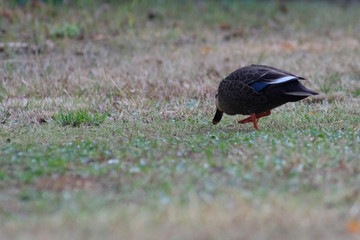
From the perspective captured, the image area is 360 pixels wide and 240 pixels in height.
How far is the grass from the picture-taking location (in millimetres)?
3125

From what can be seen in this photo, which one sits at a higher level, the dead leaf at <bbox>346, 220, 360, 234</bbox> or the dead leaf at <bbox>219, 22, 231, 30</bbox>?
the dead leaf at <bbox>346, 220, 360, 234</bbox>

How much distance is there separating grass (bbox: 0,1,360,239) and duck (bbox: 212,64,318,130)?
287mm

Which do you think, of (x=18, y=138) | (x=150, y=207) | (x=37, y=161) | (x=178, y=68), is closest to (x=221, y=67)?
(x=178, y=68)

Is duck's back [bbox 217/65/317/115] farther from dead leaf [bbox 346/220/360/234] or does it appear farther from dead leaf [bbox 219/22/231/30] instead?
dead leaf [bbox 219/22/231/30]

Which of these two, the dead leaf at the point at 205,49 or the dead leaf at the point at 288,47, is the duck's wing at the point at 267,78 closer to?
the dead leaf at the point at 205,49

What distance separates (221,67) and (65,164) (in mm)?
4730

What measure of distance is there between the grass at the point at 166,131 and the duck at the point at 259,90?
0.29 meters

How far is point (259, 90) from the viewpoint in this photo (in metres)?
5.38

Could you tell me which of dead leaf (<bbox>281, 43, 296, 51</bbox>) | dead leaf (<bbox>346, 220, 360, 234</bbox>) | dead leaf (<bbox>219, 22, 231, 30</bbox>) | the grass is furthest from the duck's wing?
dead leaf (<bbox>219, 22, 231, 30</bbox>)

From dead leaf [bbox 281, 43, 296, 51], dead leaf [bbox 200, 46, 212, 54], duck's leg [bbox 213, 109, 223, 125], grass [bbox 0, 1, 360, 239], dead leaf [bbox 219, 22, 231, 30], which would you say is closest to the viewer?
grass [bbox 0, 1, 360, 239]

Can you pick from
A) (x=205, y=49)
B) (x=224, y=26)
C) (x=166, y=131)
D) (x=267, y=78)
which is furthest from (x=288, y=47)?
(x=166, y=131)

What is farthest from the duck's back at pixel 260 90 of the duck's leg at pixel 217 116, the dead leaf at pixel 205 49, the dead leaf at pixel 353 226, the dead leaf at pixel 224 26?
the dead leaf at pixel 224 26

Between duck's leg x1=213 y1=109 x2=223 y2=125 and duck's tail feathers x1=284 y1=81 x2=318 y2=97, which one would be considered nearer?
duck's tail feathers x1=284 y1=81 x2=318 y2=97

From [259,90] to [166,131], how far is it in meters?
1.01
